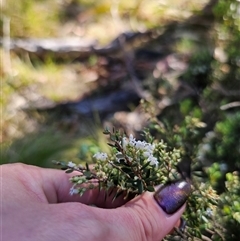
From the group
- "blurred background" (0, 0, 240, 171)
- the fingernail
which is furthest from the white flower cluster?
"blurred background" (0, 0, 240, 171)

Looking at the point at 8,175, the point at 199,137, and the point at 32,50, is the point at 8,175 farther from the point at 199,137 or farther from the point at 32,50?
the point at 32,50

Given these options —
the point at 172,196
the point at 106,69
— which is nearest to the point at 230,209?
the point at 172,196

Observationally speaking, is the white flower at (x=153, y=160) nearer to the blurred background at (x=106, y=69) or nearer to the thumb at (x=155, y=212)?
the thumb at (x=155, y=212)

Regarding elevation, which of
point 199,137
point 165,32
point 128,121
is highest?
point 165,32

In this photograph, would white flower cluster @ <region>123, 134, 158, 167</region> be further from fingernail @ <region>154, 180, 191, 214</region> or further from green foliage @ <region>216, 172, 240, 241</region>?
green foliage @ <region>216, 172, 240, 241</region>

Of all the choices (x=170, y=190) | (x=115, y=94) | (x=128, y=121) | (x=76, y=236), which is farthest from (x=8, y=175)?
(x=115, y=94)

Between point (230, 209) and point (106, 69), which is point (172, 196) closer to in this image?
point (230, 209)

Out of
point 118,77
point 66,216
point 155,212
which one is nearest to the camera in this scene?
point 66,216

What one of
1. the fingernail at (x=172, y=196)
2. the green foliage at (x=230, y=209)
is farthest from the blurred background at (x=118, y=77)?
the fingernail at (x=172, y=196)
